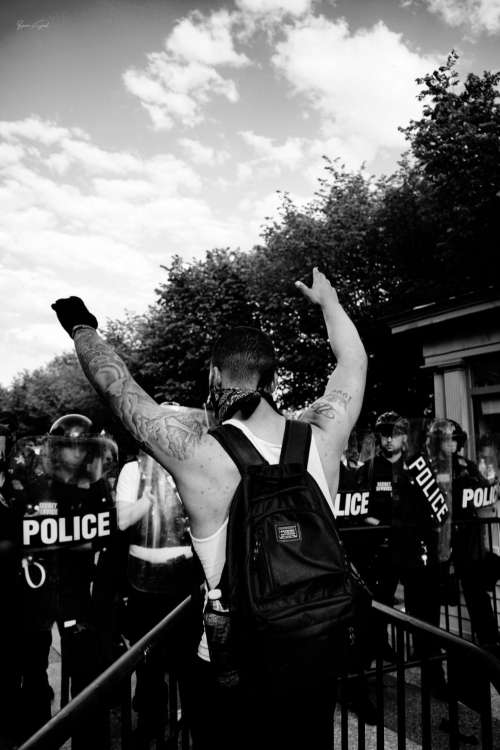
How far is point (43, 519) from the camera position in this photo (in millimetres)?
3594

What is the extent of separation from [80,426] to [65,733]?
3.32 m

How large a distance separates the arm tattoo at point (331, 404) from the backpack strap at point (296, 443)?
223 mm

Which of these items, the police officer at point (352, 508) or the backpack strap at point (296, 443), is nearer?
the backpack strap at point (296, 443)

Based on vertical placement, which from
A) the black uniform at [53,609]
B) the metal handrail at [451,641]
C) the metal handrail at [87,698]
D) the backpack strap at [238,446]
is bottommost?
the black uniform at [53,609]

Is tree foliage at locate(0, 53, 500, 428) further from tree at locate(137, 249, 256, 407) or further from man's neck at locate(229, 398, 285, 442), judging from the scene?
man's neck at locate(229, 398, 285, 442)

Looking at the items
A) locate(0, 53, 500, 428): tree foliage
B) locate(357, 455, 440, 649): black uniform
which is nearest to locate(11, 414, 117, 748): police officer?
locate(357, 455, 440, 649): black uniform

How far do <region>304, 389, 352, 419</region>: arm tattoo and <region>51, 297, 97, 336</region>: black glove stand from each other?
2.80 ft

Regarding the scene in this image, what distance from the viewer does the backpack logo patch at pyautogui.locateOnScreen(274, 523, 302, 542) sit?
1459mm

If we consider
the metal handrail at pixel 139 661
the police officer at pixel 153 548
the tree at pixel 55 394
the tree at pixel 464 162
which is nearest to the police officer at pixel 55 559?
the police officer at pixel 153 548

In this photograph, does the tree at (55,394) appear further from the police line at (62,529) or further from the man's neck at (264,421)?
the man's neck at (264,421)

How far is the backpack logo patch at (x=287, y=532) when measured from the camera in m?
1.46

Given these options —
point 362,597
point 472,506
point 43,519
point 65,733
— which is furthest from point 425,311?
point 65,733

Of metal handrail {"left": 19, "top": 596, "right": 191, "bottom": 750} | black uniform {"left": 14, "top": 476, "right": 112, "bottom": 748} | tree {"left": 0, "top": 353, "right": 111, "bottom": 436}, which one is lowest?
black uniform {"left": 14, "top": 476, "right": 112, "bottom": 748}

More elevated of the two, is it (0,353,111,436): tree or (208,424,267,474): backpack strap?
(0,353,111,436): tree
